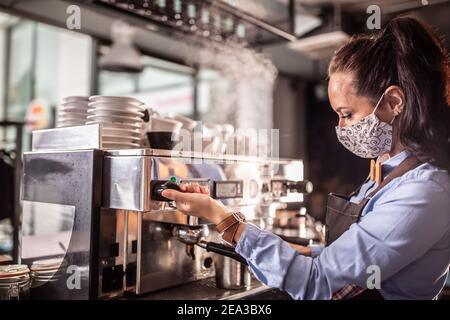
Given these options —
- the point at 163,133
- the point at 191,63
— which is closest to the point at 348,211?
the point at 163,133

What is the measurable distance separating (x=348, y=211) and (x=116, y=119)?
2.84 feet

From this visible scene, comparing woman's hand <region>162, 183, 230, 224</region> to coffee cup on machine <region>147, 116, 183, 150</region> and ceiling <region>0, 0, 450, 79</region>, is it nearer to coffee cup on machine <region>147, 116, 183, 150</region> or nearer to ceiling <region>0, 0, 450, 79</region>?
coffee cup on machine <region>147, 116, 183, 150</region>

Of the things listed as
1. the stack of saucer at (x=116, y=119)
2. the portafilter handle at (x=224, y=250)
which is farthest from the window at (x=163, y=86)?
the portafilter handle at (x=224, y=250)

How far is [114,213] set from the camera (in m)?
1.39

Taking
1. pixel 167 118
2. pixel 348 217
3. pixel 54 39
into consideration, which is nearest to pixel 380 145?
pixel 348 217

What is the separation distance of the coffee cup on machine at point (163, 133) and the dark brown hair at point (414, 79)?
686 millimetres

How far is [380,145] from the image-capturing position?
1.15 meters

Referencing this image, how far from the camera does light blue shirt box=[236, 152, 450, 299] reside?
0.96m

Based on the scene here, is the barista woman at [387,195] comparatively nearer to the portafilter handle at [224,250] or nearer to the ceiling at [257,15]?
the portafilter handle at [224,250]

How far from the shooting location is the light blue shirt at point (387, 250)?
0.96 meters

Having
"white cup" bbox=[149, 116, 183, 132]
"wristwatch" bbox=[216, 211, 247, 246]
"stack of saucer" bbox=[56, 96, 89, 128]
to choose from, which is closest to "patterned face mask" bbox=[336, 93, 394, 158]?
"wristwatch" bbox=[216, 211, 247, 246]

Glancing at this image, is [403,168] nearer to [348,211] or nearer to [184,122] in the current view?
[348,211]

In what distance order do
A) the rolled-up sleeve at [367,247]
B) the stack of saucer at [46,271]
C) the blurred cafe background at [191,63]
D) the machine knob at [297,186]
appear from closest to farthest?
the rolled-up sleeve at [367,247] < the stack of saucer at [46,271] < the machine knob at [297,186] < the blurred cafe background at [191,63]
